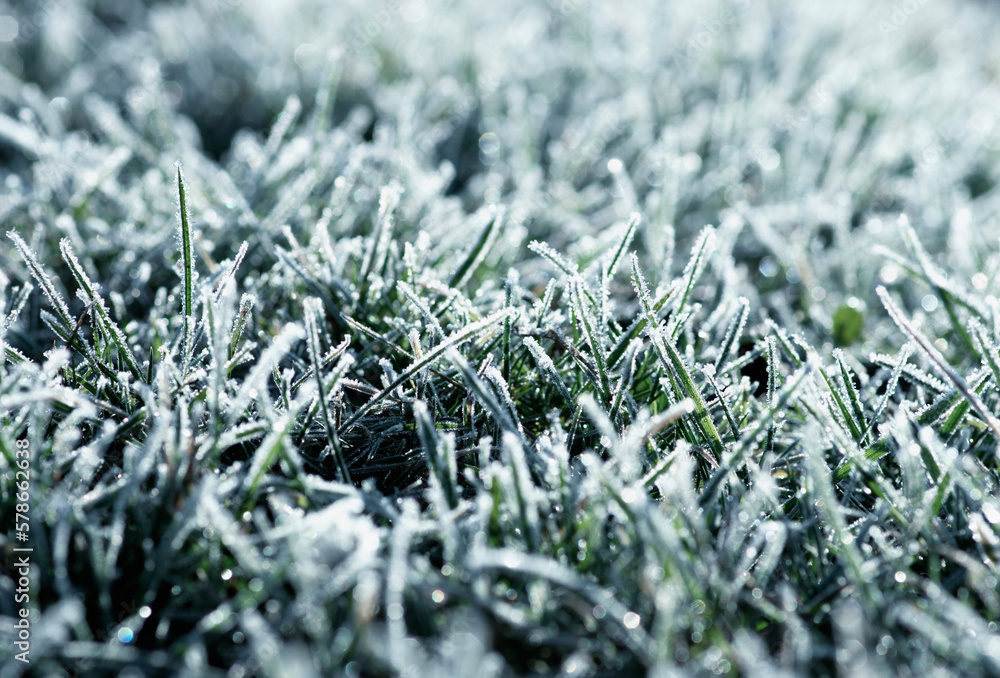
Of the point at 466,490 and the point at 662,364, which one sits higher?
the point at 662,364

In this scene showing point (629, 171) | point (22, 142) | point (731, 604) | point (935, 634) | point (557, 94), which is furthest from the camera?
point (557, 94)

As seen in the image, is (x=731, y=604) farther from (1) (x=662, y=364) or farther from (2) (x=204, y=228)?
(2) (x=204, y=228)

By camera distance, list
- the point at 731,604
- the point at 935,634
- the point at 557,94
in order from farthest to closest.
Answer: the point at 557,94, the point at 731,604, the point at 935,634

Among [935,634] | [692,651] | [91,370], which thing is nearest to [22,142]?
[91,370]

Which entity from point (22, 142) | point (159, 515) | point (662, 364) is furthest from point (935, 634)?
point (22, 142)

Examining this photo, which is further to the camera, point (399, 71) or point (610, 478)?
point (399, 71)

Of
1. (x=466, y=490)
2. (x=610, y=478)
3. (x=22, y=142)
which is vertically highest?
(x=22, y=142)
